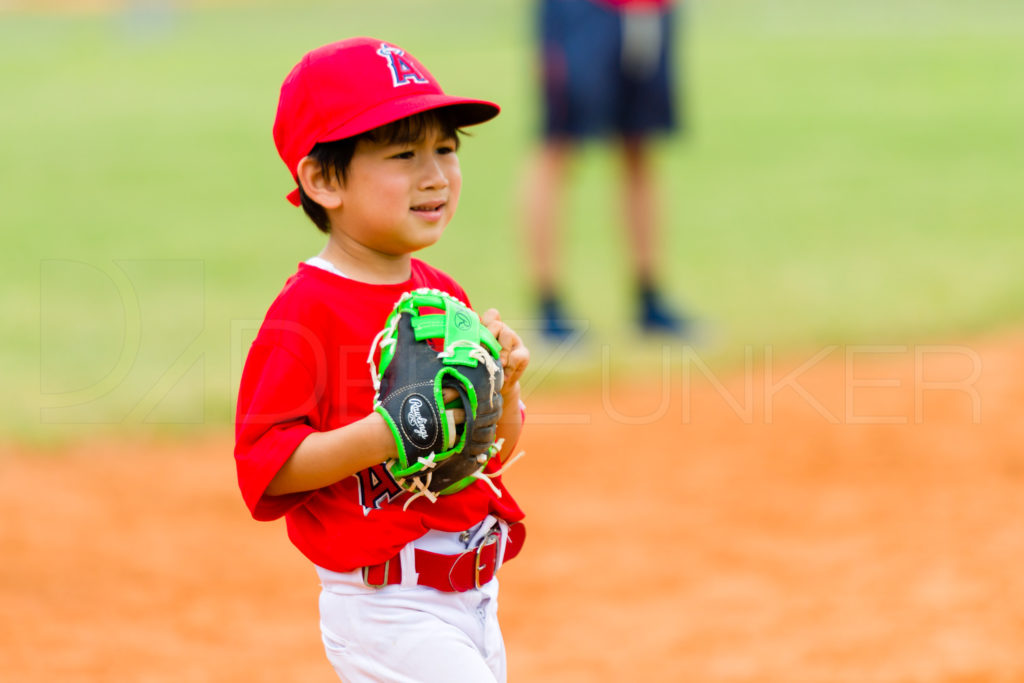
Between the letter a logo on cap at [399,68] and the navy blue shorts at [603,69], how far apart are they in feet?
14.7

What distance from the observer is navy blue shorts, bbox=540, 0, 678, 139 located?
6562 mm

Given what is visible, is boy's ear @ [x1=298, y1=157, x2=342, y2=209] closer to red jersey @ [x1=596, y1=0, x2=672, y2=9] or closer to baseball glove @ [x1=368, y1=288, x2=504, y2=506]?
baseball glove @ [x1=368, y1=288, x2=504, y2=506]

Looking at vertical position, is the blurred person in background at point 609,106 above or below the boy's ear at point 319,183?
above

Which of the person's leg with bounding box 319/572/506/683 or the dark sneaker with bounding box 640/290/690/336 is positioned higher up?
the dark sneaker with bounding box 640/290/690/336

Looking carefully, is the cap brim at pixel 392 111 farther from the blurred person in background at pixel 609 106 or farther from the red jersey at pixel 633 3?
the red jersey at pixel 633 3

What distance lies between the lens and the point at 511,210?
9.74 m

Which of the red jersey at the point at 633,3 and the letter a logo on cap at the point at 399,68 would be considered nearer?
the letter a logo on cap at the point at 399,68

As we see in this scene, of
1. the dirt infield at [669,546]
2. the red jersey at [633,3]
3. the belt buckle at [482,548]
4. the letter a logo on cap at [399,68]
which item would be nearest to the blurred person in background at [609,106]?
the red jersey at [633,3]

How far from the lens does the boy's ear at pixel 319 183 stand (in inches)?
84.9

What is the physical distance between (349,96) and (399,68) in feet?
0.34

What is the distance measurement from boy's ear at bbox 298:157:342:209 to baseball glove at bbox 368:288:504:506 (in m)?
0.20

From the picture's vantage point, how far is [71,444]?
533cm

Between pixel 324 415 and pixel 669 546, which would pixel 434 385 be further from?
pixel 669 546

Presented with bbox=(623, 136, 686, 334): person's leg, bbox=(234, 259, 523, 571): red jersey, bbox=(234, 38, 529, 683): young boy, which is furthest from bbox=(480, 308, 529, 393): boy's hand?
bbox=(623, 136, 686, 334): person's leg
